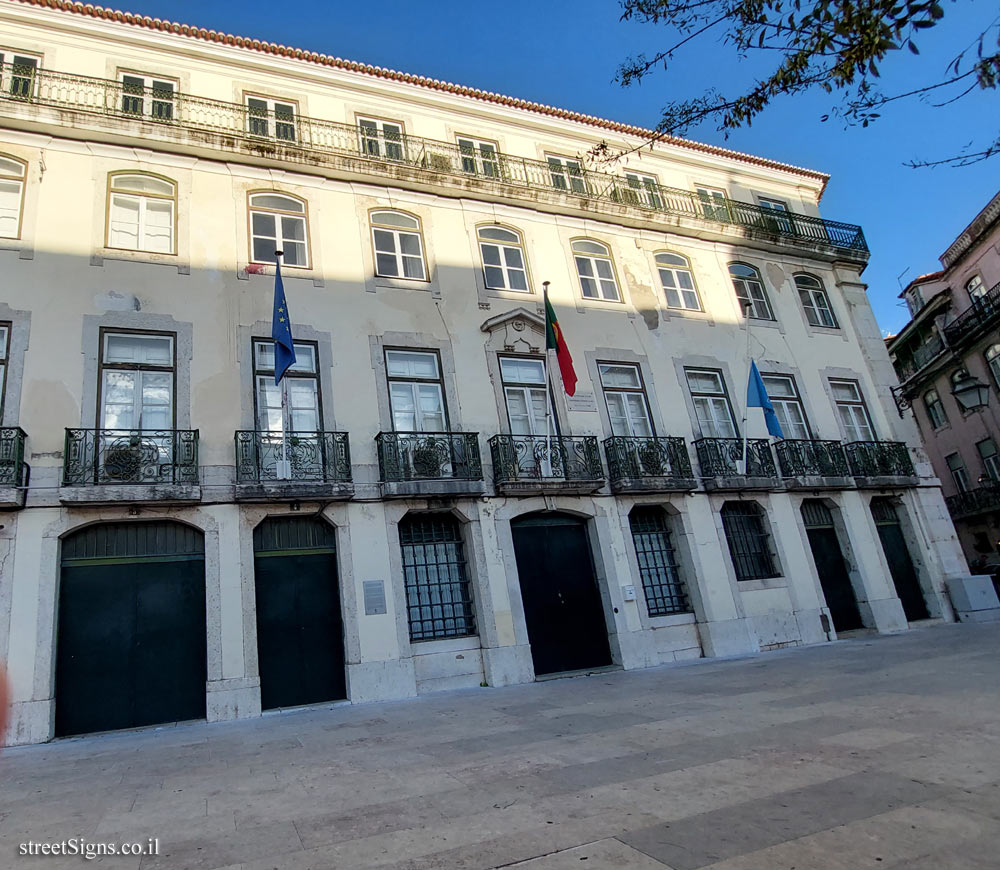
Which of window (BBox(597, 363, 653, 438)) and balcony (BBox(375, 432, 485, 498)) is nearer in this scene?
balcony (BBox(375, 432, 485, 498))

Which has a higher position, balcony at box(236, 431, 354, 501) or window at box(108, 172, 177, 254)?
window at box(108, 172, 177, 254)

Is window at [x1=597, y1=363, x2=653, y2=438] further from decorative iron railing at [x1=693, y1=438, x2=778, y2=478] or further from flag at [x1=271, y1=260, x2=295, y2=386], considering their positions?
flag at [x1=271, y1=260, x2=295, y2=386]

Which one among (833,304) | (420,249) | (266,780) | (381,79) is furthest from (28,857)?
(833,304)

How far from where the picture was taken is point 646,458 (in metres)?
13.5

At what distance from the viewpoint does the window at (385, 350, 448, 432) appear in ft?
40.3

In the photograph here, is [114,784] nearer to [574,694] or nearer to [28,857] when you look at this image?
[28,857]

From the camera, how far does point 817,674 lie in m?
9.27

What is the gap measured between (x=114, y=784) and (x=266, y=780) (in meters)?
1.50

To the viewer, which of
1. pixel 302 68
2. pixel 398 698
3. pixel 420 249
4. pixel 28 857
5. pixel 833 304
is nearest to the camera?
pixel 28 857

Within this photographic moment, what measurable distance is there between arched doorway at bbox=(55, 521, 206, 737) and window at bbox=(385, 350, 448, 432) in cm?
413

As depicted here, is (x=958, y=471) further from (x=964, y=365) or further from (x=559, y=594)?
(x=559, y=594)

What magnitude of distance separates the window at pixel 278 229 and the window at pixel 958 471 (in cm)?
2906

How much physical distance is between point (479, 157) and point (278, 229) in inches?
220

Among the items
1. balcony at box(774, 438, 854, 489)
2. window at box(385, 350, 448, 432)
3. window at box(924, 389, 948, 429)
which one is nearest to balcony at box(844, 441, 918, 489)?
balcony at box(774, 438, 854, 489)
